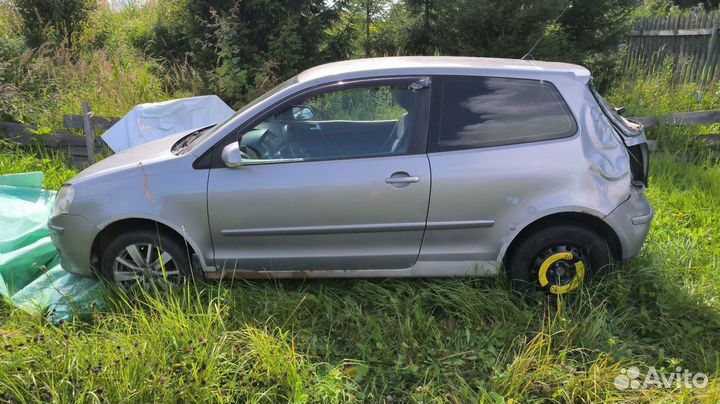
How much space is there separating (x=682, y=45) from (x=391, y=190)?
9229 mm

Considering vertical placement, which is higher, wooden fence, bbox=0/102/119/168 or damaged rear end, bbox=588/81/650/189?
damaged rear end, bbox=588/81/650/189

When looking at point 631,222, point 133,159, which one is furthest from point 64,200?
point 631,222

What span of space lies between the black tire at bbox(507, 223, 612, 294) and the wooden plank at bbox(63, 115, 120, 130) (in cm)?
536

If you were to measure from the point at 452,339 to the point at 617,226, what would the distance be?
131cm

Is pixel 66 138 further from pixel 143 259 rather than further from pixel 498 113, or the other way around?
pixel 498 113

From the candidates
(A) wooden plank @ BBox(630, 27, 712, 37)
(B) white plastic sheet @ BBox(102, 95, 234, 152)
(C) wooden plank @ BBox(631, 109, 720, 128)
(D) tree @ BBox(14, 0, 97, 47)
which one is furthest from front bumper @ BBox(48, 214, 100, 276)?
(A) wooden plank @ BBox(630, 27, 712, 37)

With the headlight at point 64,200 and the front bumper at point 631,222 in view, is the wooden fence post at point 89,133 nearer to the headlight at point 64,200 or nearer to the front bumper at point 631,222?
the headlight at point 64,200

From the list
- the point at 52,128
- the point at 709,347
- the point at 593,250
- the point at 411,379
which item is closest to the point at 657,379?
the point at 709,347

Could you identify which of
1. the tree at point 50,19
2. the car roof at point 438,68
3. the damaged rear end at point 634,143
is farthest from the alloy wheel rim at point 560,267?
the tree at point 50,19

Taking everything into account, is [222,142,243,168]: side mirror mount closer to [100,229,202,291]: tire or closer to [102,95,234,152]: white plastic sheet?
[100,229,202,291]: tire

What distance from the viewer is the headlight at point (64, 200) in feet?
11.1

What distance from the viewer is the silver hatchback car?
10.6ft

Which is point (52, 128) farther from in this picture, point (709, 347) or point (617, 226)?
point (709, 347)

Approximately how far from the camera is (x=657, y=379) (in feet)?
9.20
